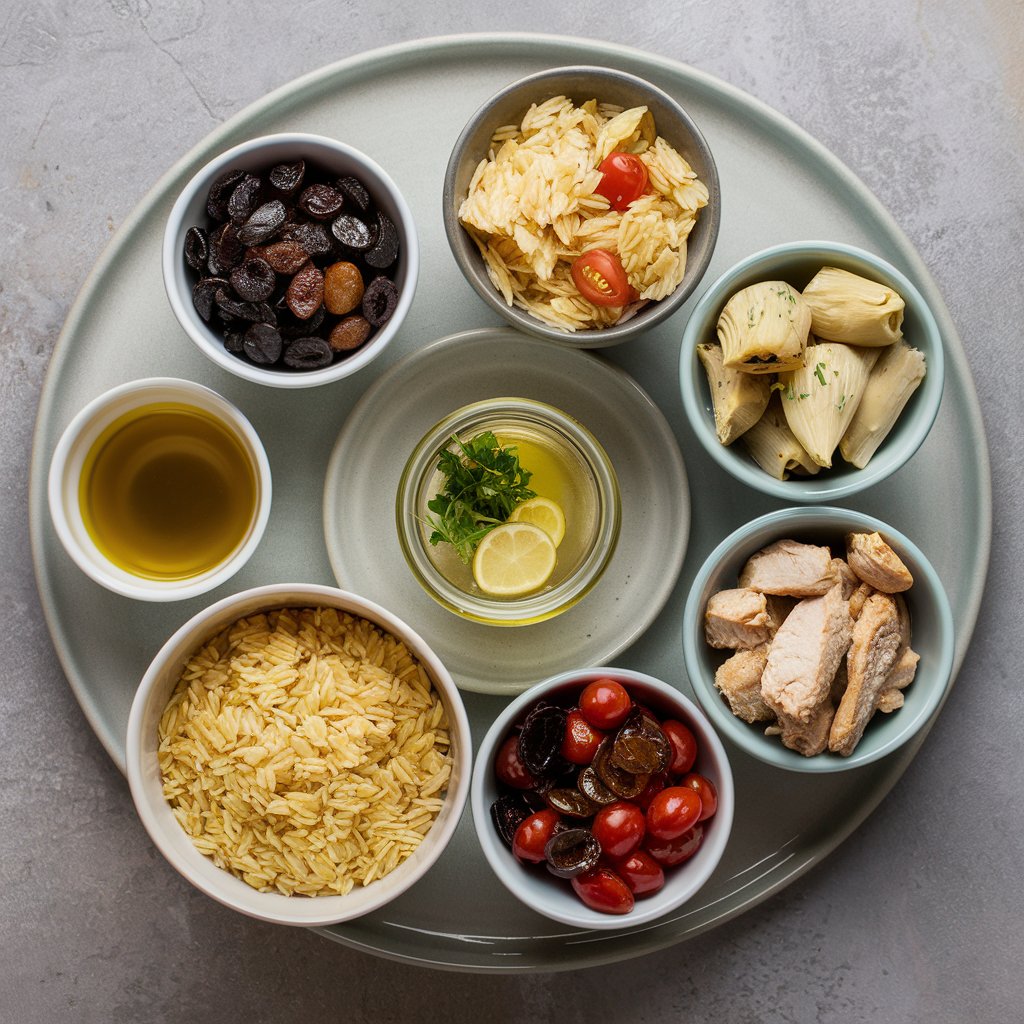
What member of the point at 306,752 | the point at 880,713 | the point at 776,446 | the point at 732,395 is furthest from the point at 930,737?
the point at 306,752

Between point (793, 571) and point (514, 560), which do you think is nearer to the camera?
point (793, 571)

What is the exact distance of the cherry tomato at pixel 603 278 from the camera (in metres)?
1.44

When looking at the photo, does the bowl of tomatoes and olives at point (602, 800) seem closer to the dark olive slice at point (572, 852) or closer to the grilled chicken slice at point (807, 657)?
the dark olive slice at point (572, 852)

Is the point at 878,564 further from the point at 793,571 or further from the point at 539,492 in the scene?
the point at 539,492

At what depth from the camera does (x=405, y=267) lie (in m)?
1.50

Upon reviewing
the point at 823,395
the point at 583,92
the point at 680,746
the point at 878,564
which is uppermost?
the point at 583,92

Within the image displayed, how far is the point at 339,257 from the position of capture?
1.53 m

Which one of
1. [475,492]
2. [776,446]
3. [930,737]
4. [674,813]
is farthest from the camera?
[930,737]

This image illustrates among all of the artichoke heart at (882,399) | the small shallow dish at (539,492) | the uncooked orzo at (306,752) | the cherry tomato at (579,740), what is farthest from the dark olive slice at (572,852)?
the artichoke heart at (882,399)

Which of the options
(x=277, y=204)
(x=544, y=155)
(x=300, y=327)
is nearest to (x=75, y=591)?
(x=300, y=327)

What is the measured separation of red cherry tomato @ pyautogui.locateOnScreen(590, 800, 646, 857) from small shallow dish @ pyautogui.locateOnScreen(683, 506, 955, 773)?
196 millimetres

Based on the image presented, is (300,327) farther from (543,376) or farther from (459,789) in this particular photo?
(459,789)

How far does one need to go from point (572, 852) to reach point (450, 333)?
2.91ft

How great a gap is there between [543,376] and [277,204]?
0.53 metres
